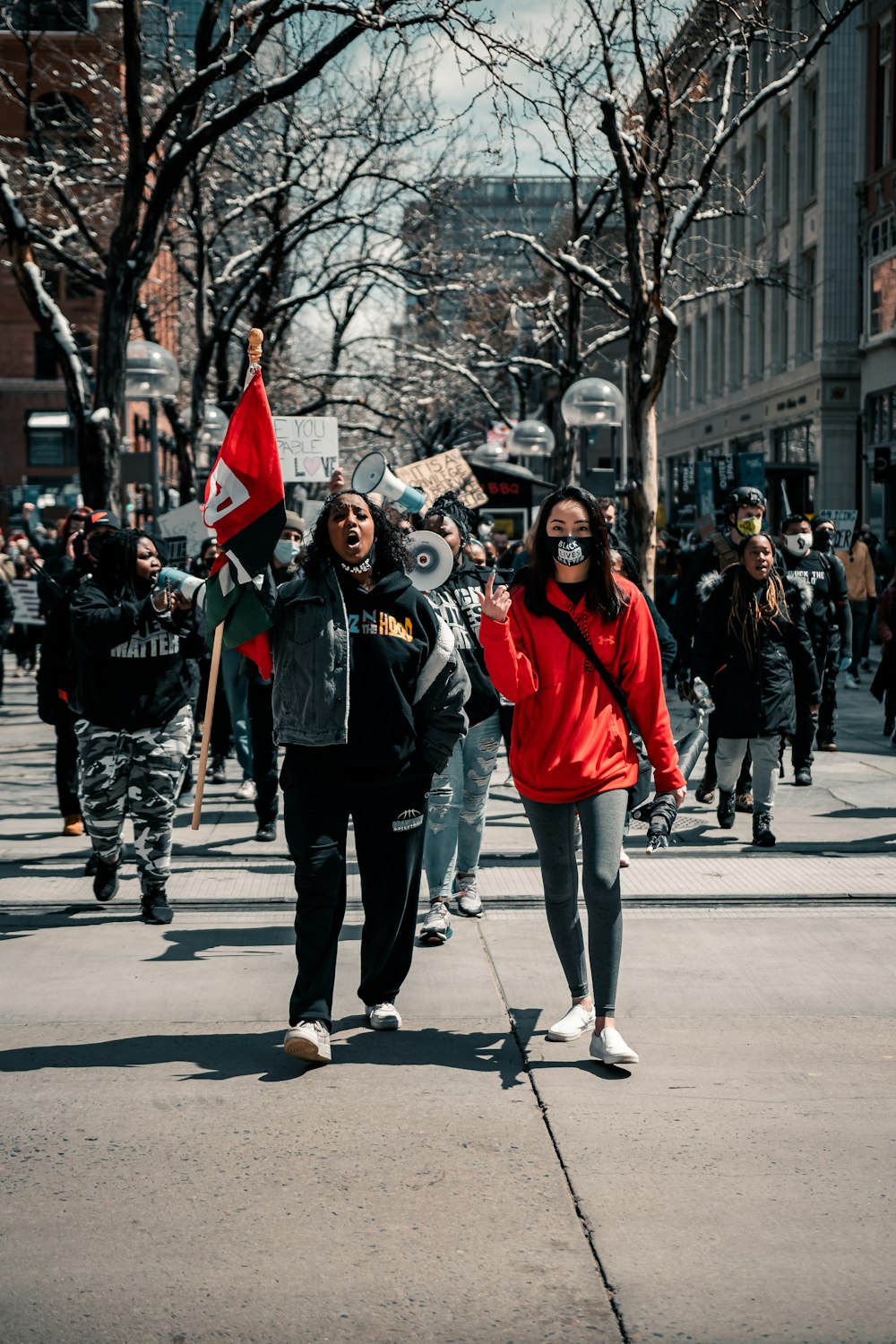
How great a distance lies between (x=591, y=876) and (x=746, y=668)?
4.25 metres

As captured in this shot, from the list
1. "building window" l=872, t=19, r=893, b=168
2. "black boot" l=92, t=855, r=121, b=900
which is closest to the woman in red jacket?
"black boot" l=92, t=855, r=121, b=900

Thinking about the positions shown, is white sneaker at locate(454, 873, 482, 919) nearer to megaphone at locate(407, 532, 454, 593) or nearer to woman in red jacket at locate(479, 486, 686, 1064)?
megaphone at locate(407, 532, 454, 593)

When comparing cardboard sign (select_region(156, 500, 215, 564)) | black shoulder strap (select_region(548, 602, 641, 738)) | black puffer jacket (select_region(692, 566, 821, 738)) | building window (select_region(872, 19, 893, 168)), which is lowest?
black puffer jacket (select_region(692, 566, 821, 738))

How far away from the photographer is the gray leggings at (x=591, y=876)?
5.19m

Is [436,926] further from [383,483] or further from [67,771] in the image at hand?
[67,771]

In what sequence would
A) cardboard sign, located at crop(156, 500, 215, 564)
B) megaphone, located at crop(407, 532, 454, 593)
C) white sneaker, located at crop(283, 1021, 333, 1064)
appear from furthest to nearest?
cardboard sign, located at crop(156, 500, 215, 564) < megaphone, located at crop(407, 532, 454, 593) < white sneaker, located at crop(283, 1021, 333, 1064)

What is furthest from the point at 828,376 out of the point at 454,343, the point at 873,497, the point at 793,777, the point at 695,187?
the point at 793,777

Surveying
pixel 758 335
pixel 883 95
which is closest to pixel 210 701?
pixel 883 95

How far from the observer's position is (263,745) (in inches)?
357

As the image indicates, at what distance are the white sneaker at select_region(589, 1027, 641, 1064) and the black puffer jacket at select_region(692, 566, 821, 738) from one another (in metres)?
4.28

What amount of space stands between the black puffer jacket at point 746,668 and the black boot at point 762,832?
476 mm

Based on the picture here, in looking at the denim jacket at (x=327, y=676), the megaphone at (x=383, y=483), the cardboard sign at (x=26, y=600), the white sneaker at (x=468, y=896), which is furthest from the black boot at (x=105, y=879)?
the cardboard sign at (x=26, y=600)

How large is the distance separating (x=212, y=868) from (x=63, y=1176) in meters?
4.57

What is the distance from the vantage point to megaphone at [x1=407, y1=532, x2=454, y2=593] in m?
6.81
